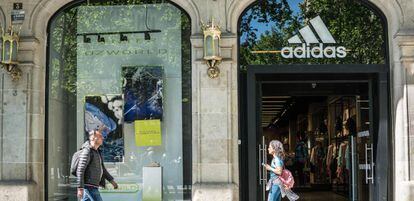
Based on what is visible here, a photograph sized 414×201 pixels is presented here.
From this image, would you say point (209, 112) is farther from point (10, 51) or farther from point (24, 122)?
point (10, 51)

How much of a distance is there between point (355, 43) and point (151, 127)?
3.71 metres

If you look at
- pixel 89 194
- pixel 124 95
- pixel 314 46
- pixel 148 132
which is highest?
pixel 314 46

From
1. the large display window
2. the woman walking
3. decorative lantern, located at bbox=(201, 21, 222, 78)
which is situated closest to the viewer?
the woman walking

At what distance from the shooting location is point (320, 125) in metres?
20.8

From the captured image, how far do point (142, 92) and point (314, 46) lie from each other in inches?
118

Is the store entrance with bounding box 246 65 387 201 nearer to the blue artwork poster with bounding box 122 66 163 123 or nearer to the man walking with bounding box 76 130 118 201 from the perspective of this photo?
the blue artwork poster with bounding box 122 66 163 123

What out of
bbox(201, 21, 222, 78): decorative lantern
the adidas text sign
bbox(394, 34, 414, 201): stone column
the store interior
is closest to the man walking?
bbox(201, 21, 222, 78): decorative lantern

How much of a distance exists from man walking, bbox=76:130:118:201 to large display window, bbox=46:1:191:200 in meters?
1.49

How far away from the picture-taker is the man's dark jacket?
9273mm

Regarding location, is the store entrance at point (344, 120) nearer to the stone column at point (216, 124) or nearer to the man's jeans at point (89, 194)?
the stone column at point (216, 124)

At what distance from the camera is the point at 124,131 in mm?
11078

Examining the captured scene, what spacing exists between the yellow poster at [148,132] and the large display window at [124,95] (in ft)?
0.06

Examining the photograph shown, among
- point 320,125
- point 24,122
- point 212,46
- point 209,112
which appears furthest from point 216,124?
point 320,125

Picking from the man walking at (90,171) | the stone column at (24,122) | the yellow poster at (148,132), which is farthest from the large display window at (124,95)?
the man walking at (90,171)
